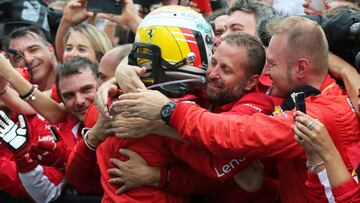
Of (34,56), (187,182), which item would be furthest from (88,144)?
(34,56)

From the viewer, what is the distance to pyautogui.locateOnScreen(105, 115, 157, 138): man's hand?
4.06m

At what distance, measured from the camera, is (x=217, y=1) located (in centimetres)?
792

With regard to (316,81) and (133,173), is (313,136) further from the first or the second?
(133,173)

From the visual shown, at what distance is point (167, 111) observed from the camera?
3.88 m

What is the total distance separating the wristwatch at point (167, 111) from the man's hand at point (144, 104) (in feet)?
0.08

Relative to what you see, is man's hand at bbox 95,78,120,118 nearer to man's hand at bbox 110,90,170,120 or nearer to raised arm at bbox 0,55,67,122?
man's hand at bbox 110,90,170,120

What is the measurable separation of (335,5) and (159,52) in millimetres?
2074

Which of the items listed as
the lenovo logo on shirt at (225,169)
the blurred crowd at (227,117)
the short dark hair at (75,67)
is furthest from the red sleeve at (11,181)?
the lenovo logo on shirt at (225,169)

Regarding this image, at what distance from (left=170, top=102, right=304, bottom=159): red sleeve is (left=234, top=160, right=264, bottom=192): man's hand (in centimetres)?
29

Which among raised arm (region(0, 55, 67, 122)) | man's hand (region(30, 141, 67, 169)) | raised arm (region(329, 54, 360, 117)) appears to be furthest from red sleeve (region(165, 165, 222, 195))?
raised arm (region(0, 55, 67, 122))

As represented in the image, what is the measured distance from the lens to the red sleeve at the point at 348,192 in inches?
143

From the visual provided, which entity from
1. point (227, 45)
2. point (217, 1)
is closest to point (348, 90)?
point (227, 45)

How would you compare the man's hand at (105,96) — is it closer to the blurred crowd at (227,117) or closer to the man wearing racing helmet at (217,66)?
the blurred crowd at (227,117)

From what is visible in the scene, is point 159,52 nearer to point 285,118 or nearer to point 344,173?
point 285,118
